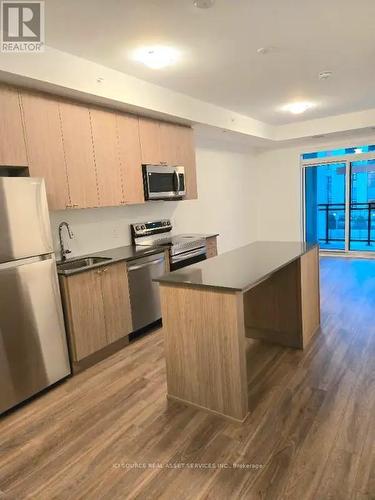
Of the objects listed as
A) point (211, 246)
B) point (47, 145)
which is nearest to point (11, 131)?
point (47, 145)

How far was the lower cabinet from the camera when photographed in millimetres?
2877

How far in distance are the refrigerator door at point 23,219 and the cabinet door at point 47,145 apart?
33cm

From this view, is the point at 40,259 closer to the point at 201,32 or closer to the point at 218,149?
the point at 201,32

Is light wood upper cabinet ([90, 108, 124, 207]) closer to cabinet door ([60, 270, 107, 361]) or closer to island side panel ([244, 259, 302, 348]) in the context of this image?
cabinet door ([60, 270, 107, 361])

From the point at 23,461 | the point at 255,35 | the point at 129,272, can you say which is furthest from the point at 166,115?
the point at 23,461

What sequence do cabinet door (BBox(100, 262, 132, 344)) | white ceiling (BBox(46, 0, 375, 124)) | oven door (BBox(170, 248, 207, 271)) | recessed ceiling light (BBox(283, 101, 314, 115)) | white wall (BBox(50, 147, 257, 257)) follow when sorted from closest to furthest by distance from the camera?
white ceiling (BBox(46, 0, 375, 124))
cabinet door (BBox(100, 262, 132, 344))
white wall (BBox(50, 147, 257, 257))
oven door (BBox(170, 248, 207, 271))
recessed ceiling light (BBox(283, 101, 314, 115))

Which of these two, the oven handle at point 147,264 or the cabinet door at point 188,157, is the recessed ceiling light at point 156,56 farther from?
→ the oven handle at point 147,264

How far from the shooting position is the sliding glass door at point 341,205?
22.5 feet

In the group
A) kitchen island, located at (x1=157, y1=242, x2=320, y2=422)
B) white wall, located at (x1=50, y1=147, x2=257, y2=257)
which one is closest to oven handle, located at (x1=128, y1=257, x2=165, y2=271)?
white wall, located at (x1=50, y1=147, x2=257, y2=257)

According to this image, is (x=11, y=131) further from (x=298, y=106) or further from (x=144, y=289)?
(x=298, y=106)

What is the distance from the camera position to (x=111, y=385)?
2762 millimetres

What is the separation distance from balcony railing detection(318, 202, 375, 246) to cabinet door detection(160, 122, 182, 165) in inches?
173

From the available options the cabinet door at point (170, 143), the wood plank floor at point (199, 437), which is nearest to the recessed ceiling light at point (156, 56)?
the cabinet door at point (170, 143)

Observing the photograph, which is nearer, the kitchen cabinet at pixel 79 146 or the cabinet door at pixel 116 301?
the kitchen cabinet at pixel 79 146
